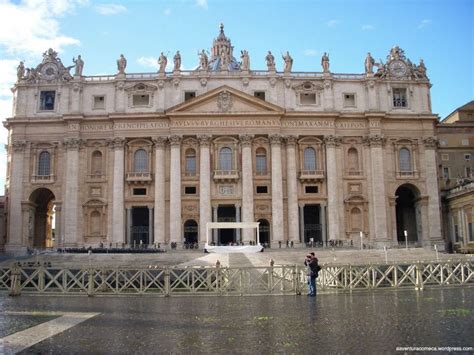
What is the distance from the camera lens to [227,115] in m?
56.5

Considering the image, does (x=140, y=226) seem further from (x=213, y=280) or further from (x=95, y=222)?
(x=213, y=280)

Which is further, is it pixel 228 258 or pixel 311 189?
pixel 311 189

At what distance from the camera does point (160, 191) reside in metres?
56.2

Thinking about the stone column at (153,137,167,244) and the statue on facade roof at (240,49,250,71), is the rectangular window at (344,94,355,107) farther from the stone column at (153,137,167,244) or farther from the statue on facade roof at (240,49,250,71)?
the stone column at (153,137,167,244)

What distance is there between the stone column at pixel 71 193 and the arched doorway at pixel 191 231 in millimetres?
11472

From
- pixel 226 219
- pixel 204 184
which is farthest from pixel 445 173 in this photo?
pixel 204 184

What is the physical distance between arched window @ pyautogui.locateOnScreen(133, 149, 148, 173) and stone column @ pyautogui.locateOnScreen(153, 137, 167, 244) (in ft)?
6.08

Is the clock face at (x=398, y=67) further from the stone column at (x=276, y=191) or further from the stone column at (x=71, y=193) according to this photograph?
the stone column at (x=71, y=193)

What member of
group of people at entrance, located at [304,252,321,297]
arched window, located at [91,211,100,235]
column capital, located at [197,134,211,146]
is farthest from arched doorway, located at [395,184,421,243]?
group of people at entrance, located at [304,252,321,297]

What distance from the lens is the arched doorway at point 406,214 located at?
200 feet

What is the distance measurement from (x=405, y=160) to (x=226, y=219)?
21.3 meters

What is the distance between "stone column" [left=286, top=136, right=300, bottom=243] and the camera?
2192 inches

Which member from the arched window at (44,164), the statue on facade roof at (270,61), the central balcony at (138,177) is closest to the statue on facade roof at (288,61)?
the statue on facade roof at (270,61)

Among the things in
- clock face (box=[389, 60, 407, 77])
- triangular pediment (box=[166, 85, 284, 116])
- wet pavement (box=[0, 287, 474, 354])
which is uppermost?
clock face (box=[389, 60, 407, 77])
